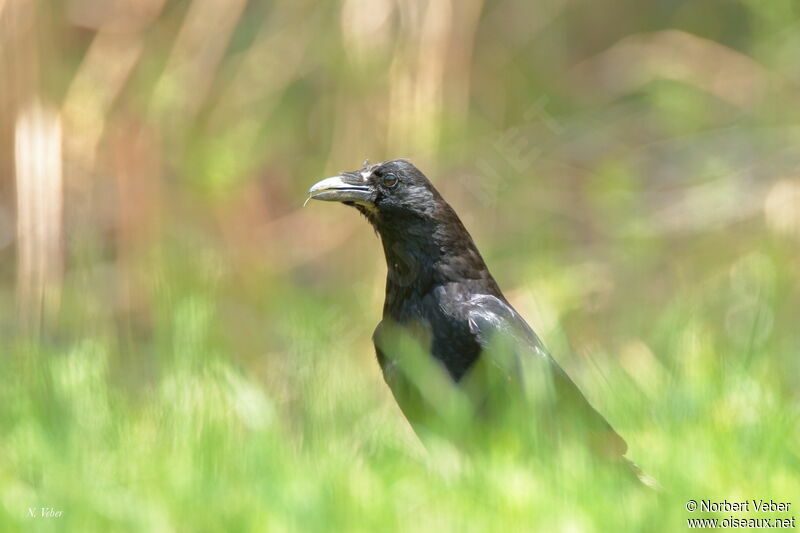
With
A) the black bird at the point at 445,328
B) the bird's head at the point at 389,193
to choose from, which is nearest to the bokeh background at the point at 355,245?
the black bird at the point at 445,328

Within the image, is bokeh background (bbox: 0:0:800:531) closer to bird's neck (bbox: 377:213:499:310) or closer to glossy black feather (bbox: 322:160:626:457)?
glossy black feather (bbox: 322:160:626:457)

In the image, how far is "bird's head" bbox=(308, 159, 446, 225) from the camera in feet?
13.2

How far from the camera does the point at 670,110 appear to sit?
716cm

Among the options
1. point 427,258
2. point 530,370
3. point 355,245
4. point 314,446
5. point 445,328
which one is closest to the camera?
point 314,446

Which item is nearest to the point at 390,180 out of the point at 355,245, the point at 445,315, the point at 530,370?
the point at 445,315

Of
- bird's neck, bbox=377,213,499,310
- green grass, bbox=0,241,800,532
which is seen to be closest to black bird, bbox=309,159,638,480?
bird's neck, bbox=377,213,499,310

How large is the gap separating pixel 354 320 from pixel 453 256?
79.9 inches

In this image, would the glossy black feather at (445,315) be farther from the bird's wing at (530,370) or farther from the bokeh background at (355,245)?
the bokeh background at (355,245)

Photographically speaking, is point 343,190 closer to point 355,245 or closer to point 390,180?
point 390,180

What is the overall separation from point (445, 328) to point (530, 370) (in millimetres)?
507

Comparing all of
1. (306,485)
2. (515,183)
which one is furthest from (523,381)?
(515,183)

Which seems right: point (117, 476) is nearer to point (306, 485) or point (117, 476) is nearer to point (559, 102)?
point (306, 485)

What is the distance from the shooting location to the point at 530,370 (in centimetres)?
334

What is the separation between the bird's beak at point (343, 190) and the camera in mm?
4027
